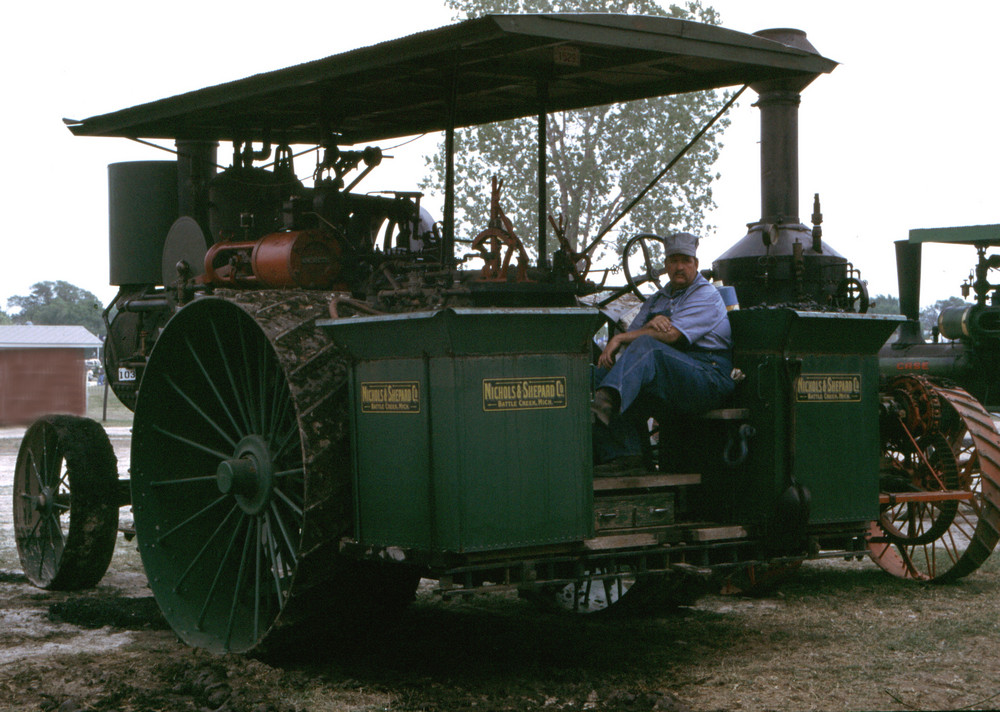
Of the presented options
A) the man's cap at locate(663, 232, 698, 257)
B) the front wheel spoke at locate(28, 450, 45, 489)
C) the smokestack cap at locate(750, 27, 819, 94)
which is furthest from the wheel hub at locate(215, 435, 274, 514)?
the smokestack cap at locate(750, 27, 819, 94)

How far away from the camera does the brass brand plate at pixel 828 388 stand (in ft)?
17.0

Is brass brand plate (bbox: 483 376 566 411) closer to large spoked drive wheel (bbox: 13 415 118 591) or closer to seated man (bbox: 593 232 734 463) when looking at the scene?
seated man (bbox: 593 232 734 463)

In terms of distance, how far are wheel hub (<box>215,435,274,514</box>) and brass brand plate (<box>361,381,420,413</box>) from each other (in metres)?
0.72

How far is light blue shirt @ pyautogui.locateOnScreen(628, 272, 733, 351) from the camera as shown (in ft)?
17.5

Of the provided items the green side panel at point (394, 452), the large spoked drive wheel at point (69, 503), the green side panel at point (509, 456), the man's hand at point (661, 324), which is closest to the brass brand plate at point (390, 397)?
the green side panel at point (394, 452)

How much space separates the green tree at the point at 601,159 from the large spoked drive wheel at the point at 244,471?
72.3 feet

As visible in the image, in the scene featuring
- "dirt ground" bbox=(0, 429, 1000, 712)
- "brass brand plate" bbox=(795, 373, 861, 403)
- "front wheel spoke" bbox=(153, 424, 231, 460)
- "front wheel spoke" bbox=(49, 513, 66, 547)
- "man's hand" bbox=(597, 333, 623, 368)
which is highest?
"man's hand" bbox=(597, 333, 623, 368)

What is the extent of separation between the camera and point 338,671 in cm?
501

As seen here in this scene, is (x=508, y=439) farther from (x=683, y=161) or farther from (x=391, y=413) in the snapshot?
(x=683, y=161)

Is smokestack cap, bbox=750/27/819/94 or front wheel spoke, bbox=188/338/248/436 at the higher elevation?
smokestack cap, bbox=750/27/819/94

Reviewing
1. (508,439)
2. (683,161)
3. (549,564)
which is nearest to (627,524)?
(549,564)

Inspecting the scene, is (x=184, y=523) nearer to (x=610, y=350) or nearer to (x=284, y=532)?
(x=284, y=532)

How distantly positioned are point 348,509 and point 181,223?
2685 mm

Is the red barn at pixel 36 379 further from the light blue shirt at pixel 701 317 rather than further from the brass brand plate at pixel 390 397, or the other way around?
the light blue shirt at pixel 701 317
